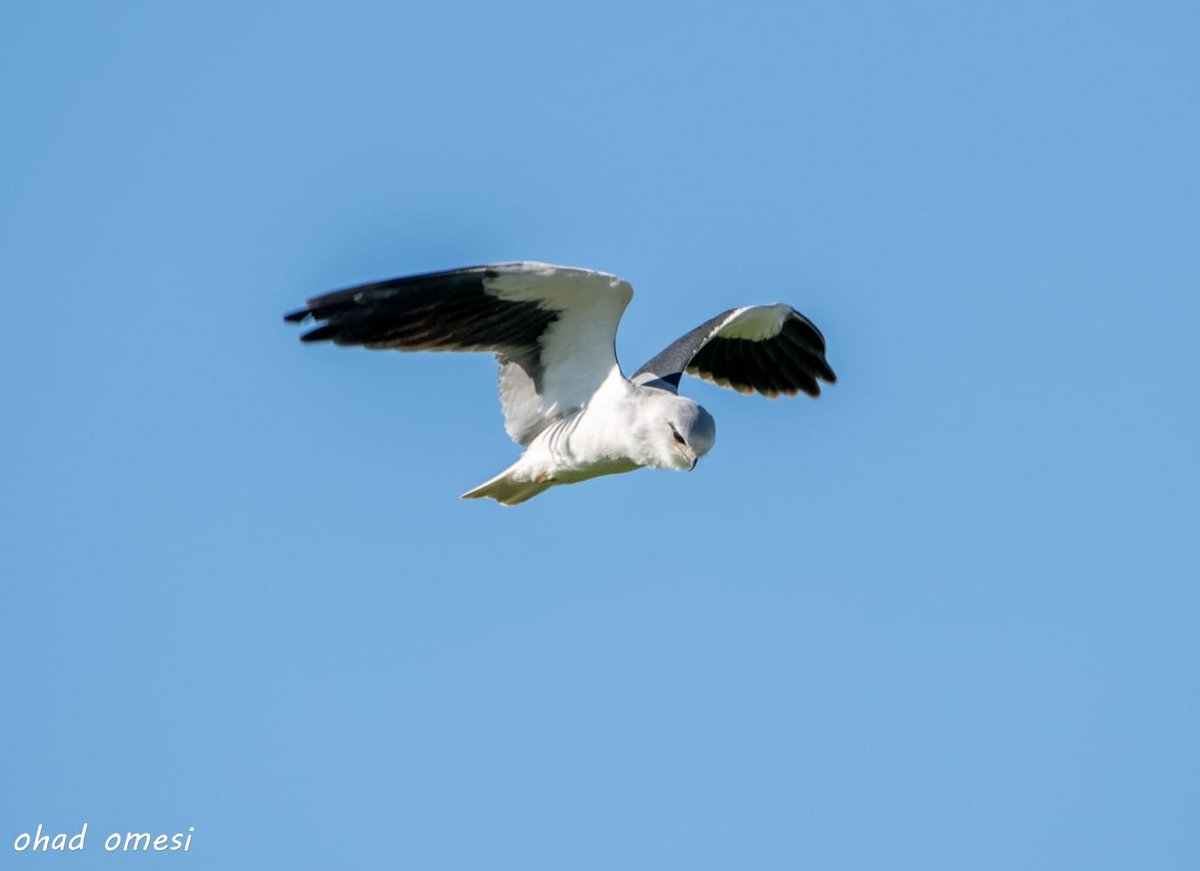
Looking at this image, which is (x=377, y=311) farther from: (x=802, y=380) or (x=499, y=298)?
(x=802, y=380)

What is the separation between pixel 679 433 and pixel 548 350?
1.31 m

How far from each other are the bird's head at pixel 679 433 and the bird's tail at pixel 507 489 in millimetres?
1181

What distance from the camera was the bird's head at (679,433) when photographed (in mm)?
11242

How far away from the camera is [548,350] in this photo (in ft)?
39.5

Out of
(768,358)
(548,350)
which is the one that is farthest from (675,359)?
(768,358)

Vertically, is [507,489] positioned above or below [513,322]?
below

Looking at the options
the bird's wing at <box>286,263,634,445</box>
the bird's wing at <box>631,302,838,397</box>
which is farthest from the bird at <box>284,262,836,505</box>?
the bird's wing at <box>631,302,838,397</box>

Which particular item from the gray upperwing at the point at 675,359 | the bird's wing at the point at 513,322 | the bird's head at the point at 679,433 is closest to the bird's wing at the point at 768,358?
the gray upperwing at the point at 675,359

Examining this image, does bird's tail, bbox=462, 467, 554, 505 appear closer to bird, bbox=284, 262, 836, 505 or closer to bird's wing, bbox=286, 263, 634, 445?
bird, bbox=284, 262, 836, 505

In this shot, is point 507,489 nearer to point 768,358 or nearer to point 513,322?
point 513,322

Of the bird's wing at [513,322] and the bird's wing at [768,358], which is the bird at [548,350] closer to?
the bird's wing at [513,322]

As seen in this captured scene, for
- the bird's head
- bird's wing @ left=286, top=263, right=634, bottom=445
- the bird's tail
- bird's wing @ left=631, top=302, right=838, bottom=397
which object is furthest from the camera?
bird's wing @ left=631, top=302, right=838, bottom=397

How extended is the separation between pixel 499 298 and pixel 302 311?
4.49 feet

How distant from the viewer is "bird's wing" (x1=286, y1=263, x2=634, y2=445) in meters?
11.0
